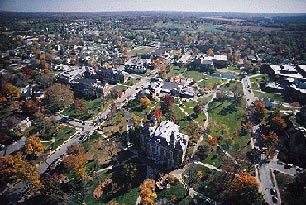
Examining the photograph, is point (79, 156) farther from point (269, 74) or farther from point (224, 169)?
point (269, 74)

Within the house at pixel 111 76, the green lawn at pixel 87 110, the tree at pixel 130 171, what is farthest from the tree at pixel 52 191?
the house at pixel 111 76

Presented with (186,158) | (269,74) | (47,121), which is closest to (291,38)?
(269,74)

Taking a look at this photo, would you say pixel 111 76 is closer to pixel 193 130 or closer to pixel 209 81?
pixel 209 81

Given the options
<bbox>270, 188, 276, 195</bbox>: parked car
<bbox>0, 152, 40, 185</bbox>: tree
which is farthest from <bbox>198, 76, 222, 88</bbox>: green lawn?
<bbox>0, 152, 40, 185</bbox>: tree

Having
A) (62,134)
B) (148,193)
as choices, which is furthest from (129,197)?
(62,134)

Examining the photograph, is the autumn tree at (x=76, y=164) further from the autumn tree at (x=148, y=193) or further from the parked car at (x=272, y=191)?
the parked car at (x=272, y=191)
